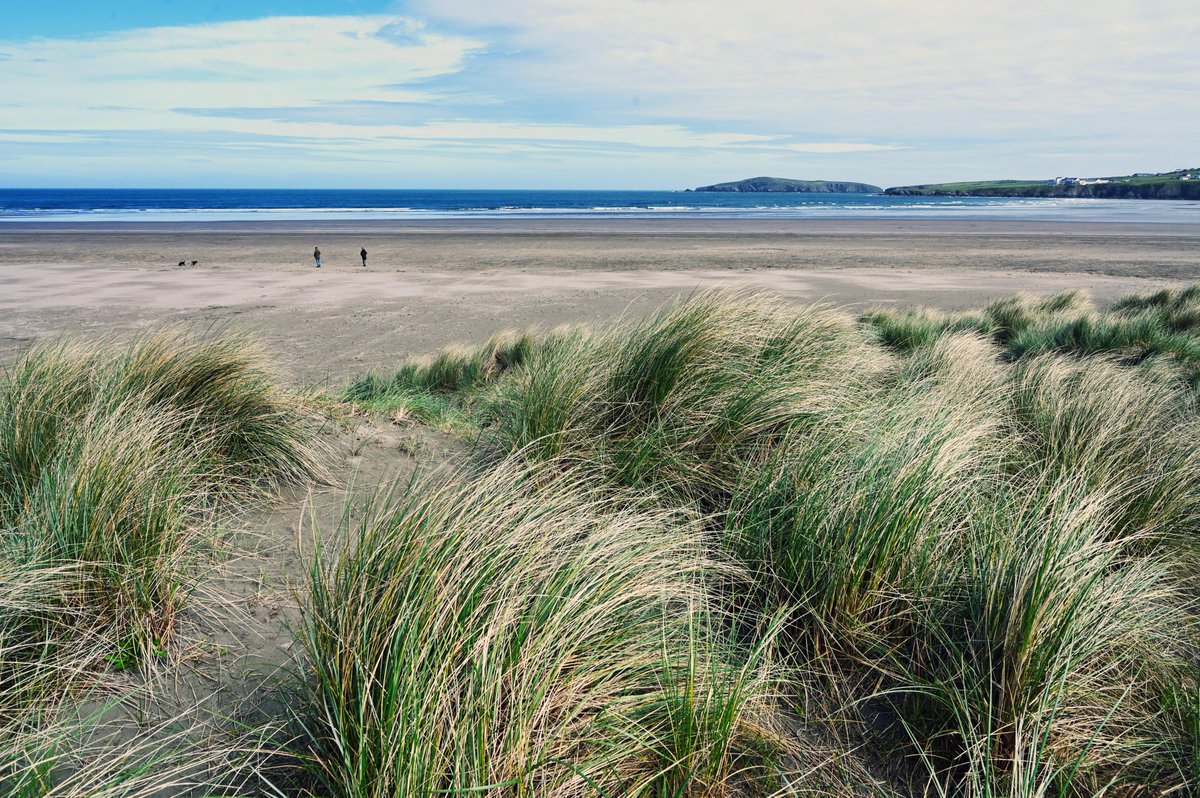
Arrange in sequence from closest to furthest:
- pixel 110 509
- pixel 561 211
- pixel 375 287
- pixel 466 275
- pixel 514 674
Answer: pixel 514 674 → pixel 110 509 → pixel 375 287 → pixel 466 275 → pixel 561 211

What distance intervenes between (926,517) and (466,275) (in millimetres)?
22219

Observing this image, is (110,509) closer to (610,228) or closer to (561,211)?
(610,228)

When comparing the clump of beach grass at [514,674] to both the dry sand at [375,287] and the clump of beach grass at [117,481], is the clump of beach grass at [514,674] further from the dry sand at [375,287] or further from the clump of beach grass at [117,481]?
the clump of beach grass at [117,481]

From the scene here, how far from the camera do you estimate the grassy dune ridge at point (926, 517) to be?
102 inches

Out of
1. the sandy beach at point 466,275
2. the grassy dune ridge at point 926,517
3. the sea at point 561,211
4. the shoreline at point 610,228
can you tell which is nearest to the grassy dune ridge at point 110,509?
the grassy dune ridge at point 926,517

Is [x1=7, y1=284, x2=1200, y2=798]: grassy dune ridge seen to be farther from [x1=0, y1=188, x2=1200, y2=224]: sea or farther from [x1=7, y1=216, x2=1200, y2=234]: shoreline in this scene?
[x1=0, y1=188, x2=1200, y2=224]: sea

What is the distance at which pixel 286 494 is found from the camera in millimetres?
4539

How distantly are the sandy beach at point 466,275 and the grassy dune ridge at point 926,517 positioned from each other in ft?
8.24

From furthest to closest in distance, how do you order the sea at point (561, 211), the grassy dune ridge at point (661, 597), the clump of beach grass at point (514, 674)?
the sea at point (561, 211)
the grassy dune ridge at point (661, 597)
the clump of beach grass at point (514, 674)

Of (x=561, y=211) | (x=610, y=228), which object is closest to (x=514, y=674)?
(x=610, y=228)

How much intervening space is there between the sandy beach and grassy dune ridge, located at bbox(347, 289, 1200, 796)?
8.24 ft

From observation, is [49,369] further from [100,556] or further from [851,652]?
[851,652]

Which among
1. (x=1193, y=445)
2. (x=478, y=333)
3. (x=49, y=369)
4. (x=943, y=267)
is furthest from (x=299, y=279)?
(x=1193, y=445)

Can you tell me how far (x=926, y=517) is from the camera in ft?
11.0
